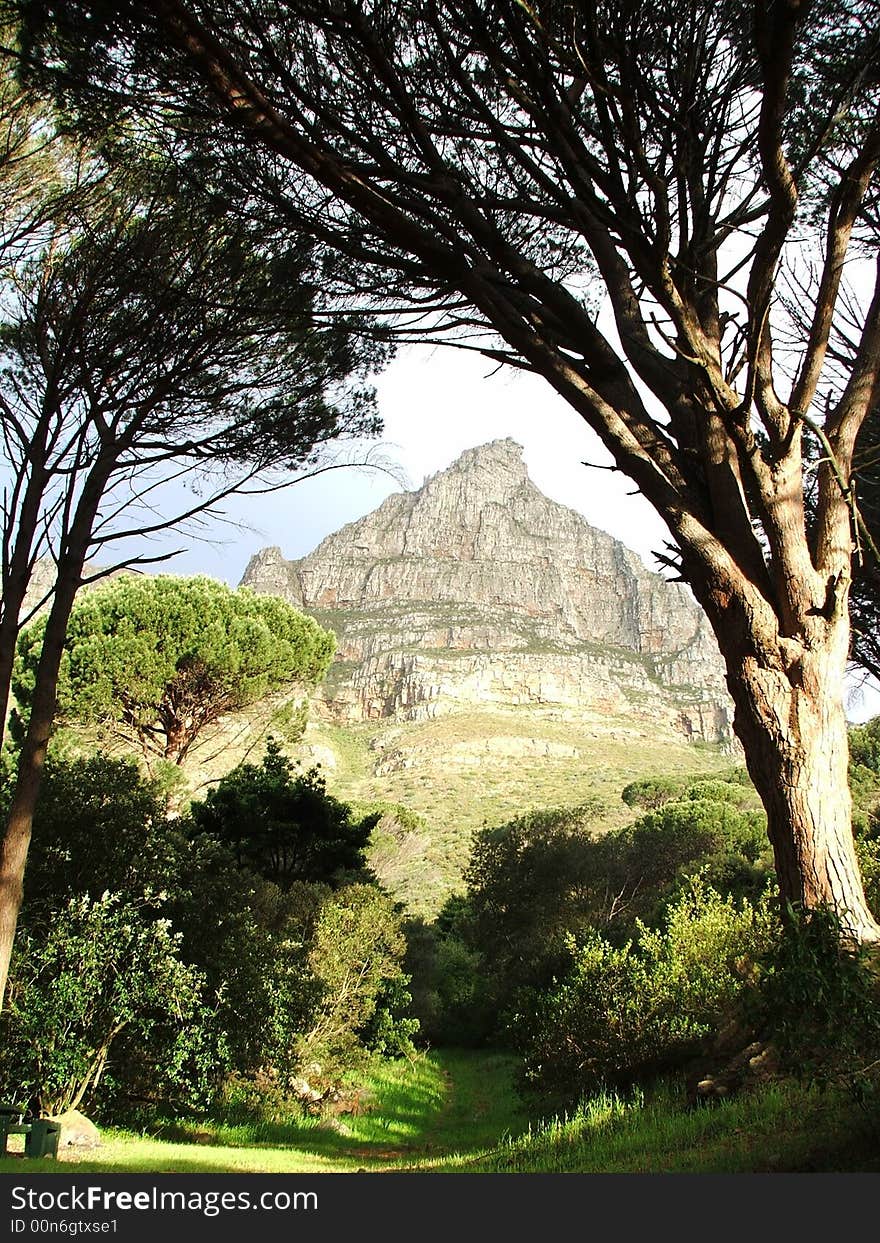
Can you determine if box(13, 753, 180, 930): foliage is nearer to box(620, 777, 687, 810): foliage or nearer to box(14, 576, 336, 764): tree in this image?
box(14, 576, 336, 764): tree

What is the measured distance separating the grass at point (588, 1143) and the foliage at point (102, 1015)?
49 cm

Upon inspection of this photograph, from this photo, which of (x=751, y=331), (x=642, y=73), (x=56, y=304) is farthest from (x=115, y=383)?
(x=751, y=331)

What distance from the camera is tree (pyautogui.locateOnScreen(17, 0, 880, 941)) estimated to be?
3324 mm

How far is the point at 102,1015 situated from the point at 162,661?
7.05 m

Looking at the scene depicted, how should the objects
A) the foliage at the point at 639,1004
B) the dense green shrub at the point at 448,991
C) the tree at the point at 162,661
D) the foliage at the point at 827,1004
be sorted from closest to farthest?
the foliage at the point at 827,1004
the foliage at the point at 639,1004
the tree at the point at 162,661
the dense green shrub at the point at 448,991

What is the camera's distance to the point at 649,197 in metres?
4.69

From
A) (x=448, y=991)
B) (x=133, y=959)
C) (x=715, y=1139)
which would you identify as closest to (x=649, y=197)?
(x=715, y=1139)

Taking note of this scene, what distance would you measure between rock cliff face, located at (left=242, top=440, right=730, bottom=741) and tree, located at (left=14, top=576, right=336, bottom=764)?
123 ft

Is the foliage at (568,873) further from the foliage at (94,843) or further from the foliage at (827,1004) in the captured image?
the foliage at (827,1004)

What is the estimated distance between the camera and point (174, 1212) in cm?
270

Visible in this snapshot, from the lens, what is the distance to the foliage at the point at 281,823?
14.4 meters

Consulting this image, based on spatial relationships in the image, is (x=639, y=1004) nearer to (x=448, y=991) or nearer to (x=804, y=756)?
(x=804, y=756)

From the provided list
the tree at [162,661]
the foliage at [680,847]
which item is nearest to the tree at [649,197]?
the tree at [162,661]

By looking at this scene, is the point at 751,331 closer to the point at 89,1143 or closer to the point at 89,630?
the point at 89,1143
